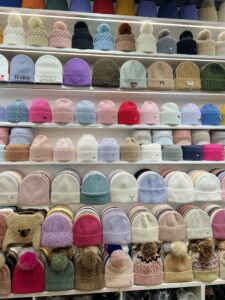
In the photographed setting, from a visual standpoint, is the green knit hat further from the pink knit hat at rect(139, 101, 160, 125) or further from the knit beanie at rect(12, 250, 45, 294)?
the knit beanie at rect(12, 250, 45, 294)

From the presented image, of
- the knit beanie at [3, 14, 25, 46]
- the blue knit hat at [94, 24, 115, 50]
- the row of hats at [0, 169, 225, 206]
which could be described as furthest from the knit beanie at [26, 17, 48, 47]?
the row of hats at [0, 169, 225, 206]

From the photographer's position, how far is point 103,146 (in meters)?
2.01

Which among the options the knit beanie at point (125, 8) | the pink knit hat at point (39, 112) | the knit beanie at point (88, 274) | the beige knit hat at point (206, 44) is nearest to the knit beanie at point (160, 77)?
the beige knit hat at point (206, 44)

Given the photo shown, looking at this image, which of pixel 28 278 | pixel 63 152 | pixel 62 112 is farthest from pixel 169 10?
pixel 28 278

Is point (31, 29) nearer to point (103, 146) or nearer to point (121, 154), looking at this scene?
point (103, 146)

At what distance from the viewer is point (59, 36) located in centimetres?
202

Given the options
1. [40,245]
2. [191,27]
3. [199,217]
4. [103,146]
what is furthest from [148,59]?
[40,245]

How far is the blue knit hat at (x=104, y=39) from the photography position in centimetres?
208

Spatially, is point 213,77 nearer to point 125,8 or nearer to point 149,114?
point 149,114

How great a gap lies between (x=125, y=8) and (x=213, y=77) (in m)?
0.92

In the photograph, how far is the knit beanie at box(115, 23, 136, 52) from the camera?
2.09 meters

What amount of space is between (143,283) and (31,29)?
2001 millimetres

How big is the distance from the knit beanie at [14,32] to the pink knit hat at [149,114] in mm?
1065

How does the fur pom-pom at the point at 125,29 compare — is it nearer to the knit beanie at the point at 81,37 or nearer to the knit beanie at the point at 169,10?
the knit beanie at the point at 81,37
